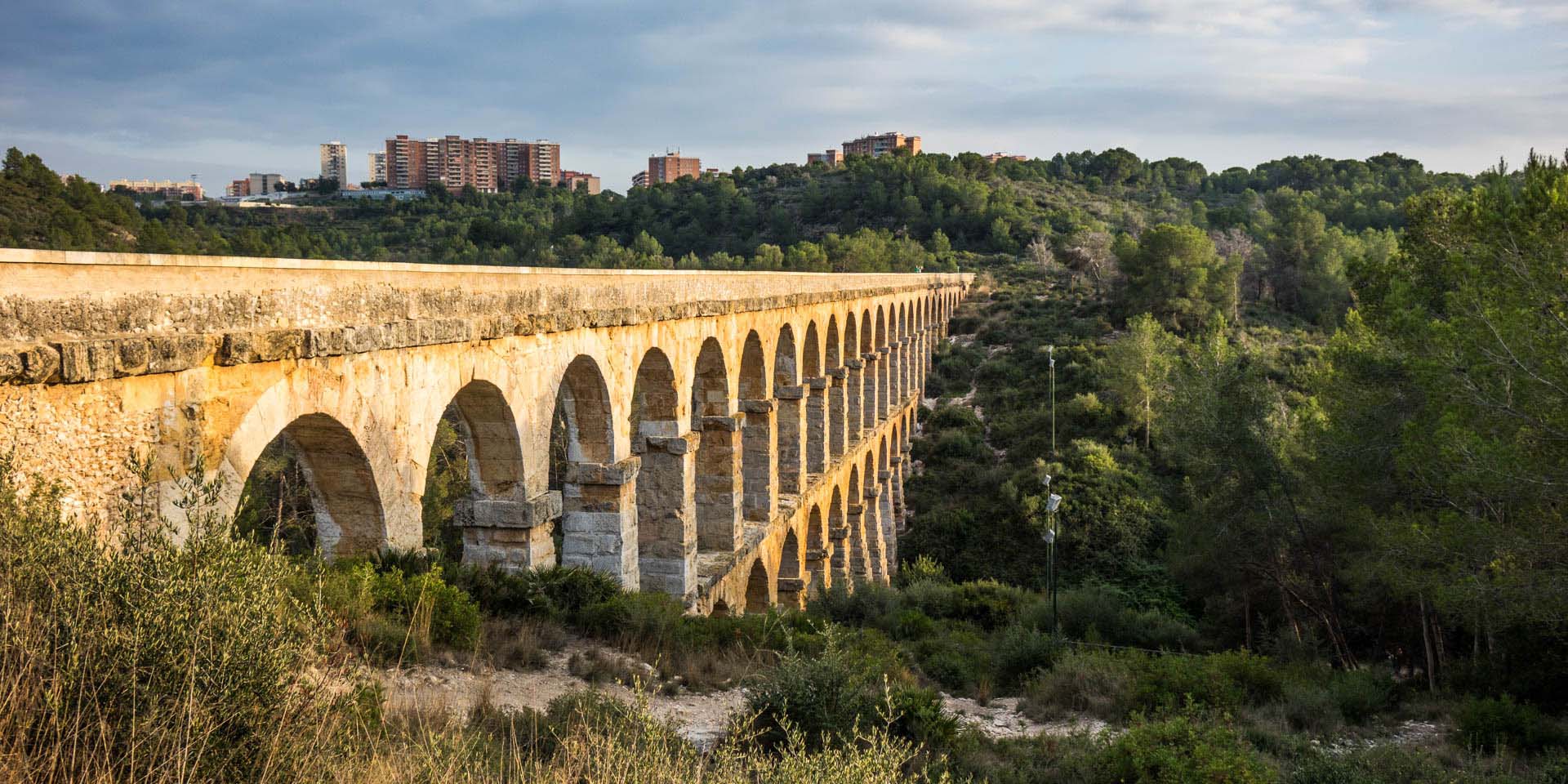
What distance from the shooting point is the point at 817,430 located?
2238cm

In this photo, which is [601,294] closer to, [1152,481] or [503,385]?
[503,385]

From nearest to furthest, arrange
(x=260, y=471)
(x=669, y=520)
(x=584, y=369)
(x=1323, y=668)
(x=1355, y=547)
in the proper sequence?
1. (x=584, y=369)
2. (x=1323, y=668)
3. (x=669, y=520)
4. (x=1355, y=547)
5. (x=260, y=471)

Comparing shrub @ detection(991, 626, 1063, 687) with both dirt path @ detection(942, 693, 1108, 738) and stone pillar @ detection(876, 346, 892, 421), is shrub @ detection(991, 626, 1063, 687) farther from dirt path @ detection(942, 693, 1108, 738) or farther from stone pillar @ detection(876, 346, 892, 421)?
stone pillar @ detection(876, 346, 892, 421)

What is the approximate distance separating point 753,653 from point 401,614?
12.3 feet

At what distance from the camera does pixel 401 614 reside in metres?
7.04

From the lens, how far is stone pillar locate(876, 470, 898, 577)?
27.8 metres

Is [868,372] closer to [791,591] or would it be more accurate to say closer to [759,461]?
[791,591]

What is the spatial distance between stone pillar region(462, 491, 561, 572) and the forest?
379 mm

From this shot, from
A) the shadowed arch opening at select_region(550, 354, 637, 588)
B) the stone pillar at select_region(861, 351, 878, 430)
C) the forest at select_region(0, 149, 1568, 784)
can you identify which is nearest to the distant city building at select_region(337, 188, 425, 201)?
Answer: the forest at select_region(0, 149, 1568, 784)

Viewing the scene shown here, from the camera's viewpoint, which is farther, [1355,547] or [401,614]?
[1355,547]

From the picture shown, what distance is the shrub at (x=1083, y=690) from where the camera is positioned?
9719 millimetres

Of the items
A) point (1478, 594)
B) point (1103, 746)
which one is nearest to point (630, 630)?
point (1103, 746)

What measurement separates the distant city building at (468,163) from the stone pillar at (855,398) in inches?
3190

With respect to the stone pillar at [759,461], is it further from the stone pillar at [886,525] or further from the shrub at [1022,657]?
the stone pillar at [886,525]
